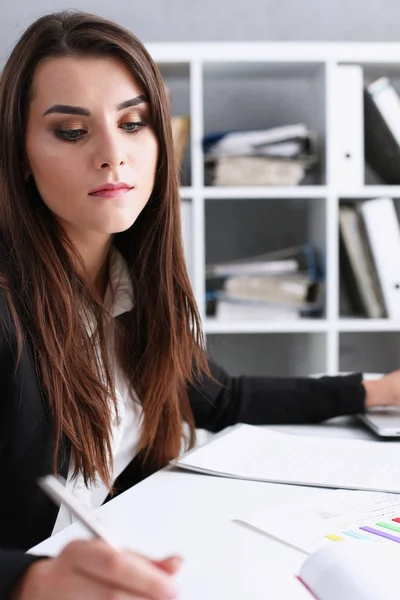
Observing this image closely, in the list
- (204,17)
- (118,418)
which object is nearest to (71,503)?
(118,418)

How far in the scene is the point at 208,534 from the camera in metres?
0.76

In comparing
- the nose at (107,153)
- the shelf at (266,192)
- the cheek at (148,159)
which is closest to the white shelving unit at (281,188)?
the shelf at (266,192)

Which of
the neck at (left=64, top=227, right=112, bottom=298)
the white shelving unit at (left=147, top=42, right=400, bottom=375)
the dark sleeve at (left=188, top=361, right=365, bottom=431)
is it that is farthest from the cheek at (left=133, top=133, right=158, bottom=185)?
the white shelving unit at (left=147, top=42, right=400, bottom=375)

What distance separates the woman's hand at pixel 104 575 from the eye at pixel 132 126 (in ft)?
2.22

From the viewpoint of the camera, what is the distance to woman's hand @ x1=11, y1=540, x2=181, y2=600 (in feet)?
1.59

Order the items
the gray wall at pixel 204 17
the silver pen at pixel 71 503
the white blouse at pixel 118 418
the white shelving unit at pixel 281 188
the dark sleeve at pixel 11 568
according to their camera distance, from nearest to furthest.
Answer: the silver pen at pixel 71 503, the dark sleeve at pixel 11 568, the white blouse at pixel 118 418, the white shelving unit at pixel 281 188, the gray wall at pixel 204 17

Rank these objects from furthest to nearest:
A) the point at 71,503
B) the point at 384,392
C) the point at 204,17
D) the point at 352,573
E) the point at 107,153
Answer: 1. the point at 204,17
2. the point at 384,392
3. the point at 107,153
4. the point at 352,573
5. the point at 71,503

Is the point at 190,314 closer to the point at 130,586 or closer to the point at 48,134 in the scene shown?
the point at 48,134

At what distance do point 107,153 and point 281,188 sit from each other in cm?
121

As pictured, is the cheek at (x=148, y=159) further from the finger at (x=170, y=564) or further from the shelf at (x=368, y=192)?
the shelf at (x=368, y=192)

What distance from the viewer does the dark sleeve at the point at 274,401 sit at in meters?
1.27

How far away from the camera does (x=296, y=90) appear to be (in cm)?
247

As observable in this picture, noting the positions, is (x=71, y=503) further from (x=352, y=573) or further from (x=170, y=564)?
(x=352, y=573)

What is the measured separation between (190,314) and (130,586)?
770 mm
